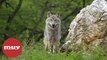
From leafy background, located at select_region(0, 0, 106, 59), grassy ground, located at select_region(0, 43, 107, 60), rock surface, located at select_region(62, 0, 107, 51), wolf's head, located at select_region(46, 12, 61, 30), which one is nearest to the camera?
grassy ground, located at select_region(0, 43, 107, 60)

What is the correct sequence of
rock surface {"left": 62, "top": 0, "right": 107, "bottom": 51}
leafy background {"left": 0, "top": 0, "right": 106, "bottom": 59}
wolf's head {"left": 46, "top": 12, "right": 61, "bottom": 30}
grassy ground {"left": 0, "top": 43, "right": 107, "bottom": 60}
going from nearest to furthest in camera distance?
grassy ground {"left": 0, "top": 43, "right": 107, "bottom": 60}
rock surface {"left": 62, "top": 0, "right": 107, "bottom": 51}
wolf's head {"left": 46, "top": 12, "right": 61, "bottom": 30}
leafy background {"left": 0, "top": 0, "right": 106, "bottom": 59}

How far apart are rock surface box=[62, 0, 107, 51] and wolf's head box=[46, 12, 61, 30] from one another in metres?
2.24

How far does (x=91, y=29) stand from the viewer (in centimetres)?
1399

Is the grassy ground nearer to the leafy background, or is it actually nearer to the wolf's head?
the wolf's head

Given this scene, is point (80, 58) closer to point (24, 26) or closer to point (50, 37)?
point (50, 37)

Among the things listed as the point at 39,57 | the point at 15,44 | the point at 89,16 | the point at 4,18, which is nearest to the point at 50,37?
the point at 89,16

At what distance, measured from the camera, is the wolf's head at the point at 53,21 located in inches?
668

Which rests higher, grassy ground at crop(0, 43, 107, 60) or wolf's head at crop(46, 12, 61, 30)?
wolf's head at crop(46, 12, 61, 30)

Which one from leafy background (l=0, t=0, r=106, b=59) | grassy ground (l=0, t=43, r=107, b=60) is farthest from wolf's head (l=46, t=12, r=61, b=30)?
leafy background (l=0, t=0, r=106, b=59)

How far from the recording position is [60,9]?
3491cm

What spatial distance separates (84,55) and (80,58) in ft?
0.81

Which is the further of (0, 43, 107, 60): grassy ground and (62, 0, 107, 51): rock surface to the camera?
(62, 0, 107, 51): rock surface

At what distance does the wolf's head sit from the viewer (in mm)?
16969

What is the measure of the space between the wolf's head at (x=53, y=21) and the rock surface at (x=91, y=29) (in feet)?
7.35
